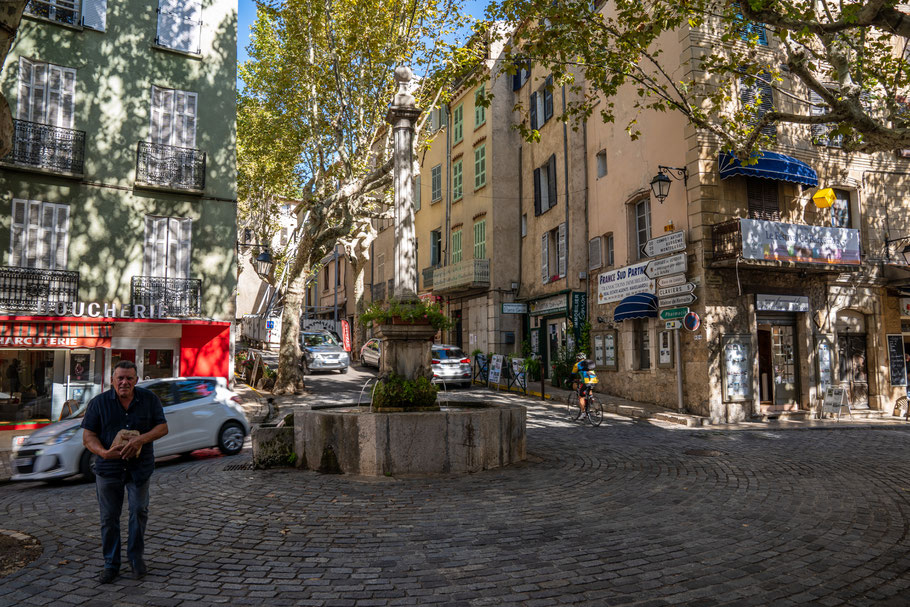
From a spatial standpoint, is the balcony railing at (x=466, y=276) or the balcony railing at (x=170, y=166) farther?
the balcony railing at (x=466, y=276)

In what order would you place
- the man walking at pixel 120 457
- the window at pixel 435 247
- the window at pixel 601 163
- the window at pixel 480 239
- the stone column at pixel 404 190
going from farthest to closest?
1. the window at pixel 435 247
2. the window at pixel 480 239
3. the window at pixel 601 163
4. the stone column at pixel 404 190
5. the man walking at pixel 120 457

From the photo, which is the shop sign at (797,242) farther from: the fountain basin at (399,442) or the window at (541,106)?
the window at (541,106)

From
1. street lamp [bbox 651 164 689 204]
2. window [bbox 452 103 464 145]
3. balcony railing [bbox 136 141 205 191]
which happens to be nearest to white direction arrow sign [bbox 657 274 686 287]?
street lamp [bbox 651 164 689 204]

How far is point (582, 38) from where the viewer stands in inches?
436

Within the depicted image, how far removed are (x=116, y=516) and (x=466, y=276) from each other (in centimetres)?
2305

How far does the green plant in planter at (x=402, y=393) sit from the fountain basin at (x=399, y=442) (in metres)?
0.49

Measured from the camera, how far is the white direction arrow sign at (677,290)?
1586 cm

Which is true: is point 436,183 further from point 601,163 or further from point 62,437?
point 62,437

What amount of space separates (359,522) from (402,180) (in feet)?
18.8

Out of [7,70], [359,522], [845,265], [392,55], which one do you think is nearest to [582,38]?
[392,55]

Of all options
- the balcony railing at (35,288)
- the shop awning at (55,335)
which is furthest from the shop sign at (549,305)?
the balcony railing at (35,288)

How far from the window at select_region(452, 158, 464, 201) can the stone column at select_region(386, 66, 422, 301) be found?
19827 millimetres

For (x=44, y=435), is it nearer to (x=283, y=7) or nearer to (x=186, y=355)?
(x=186, y=355)

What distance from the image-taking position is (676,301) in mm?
16438
